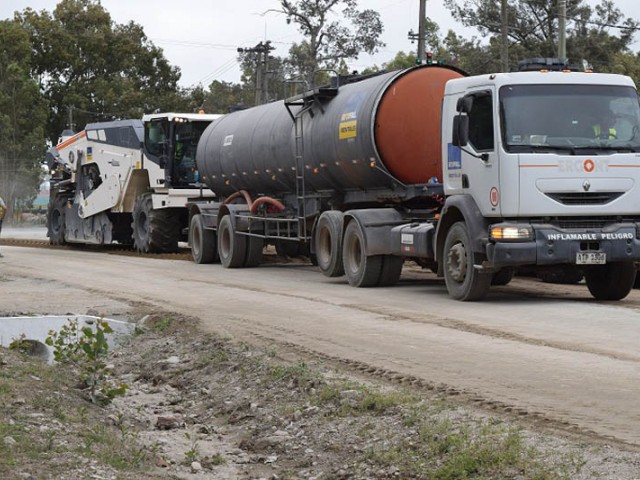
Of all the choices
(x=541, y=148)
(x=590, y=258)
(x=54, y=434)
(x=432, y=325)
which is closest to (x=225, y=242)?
(x=541, y=148)

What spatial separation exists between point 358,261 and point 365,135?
209cm

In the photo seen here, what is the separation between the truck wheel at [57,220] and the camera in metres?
38.2

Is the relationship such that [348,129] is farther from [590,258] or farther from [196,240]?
[196,240]

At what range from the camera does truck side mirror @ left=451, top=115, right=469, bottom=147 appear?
16.0 m

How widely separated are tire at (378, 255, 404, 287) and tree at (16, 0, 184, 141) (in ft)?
170

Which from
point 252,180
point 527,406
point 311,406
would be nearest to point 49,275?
point 252,180

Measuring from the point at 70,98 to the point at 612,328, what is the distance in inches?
2336

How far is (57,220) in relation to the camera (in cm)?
3906

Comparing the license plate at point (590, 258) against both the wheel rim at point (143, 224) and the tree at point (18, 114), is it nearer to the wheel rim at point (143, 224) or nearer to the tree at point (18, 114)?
the wheel rim at point (143, 224)

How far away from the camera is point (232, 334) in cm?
1348

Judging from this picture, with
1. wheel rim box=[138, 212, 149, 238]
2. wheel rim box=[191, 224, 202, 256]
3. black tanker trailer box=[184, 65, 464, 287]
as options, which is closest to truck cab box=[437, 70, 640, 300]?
black tanker trailer box=[184, 65, 464, 287]

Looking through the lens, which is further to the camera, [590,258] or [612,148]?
[612,148]

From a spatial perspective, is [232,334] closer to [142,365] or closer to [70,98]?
[142,365]

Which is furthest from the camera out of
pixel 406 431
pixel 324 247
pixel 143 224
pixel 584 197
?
pixel 143 224
